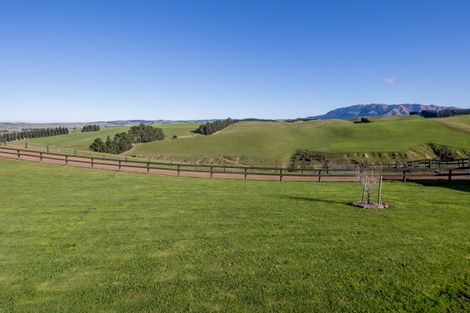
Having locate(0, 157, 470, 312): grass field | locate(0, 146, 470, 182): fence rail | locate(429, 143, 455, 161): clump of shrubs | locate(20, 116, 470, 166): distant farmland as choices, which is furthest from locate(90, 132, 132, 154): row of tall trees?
locate(0, 157, 470, 312): grass field

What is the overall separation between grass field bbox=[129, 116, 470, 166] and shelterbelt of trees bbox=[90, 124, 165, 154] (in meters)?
9.91

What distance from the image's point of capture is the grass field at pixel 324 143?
257 ft

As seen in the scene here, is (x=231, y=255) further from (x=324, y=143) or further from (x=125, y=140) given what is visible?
(x=125, y=140)

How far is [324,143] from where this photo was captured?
94625 millimetres

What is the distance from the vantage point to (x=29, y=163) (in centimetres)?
3575

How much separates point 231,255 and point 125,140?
4451 inches

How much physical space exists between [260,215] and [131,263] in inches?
269

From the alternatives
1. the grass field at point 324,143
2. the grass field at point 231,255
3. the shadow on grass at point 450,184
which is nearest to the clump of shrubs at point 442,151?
the grass field at point 324,143

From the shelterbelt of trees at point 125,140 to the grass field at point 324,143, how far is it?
32.5 ft

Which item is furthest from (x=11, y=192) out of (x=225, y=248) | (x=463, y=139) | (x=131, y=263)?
(x=463, y=139)

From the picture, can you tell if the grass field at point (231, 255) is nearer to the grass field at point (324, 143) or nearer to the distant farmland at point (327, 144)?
the distant farmland at point (327, 144)

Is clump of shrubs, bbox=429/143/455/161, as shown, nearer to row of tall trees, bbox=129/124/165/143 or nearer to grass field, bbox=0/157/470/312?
grass field, bbox=0/157/470/312

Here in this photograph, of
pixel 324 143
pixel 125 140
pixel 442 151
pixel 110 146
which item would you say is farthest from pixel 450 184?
pixel 125 140

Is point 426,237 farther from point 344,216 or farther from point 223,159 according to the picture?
point 223,159
